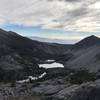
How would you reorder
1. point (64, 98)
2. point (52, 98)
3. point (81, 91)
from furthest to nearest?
→ 1. point (52, 98)
2. point (64, 98)
3. point (81, 91)

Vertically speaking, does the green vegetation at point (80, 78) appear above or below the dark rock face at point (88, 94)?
above

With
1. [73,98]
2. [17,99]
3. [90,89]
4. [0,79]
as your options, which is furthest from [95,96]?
[0,79]

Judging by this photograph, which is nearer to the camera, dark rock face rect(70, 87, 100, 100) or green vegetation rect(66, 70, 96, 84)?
dark rock face rect(70, 87, 100, 100)

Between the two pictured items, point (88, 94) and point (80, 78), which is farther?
point (80, 78)

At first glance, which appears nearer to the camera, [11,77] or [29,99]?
[29,99]

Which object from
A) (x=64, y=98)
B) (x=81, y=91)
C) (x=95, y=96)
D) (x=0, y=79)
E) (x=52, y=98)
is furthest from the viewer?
(x=0, y=79)

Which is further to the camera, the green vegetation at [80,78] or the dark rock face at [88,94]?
the green vegetation at [80,78]

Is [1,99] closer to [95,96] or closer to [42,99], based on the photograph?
[42,99]

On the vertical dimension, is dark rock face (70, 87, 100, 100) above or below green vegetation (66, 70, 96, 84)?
below

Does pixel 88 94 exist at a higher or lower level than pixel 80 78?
lower
